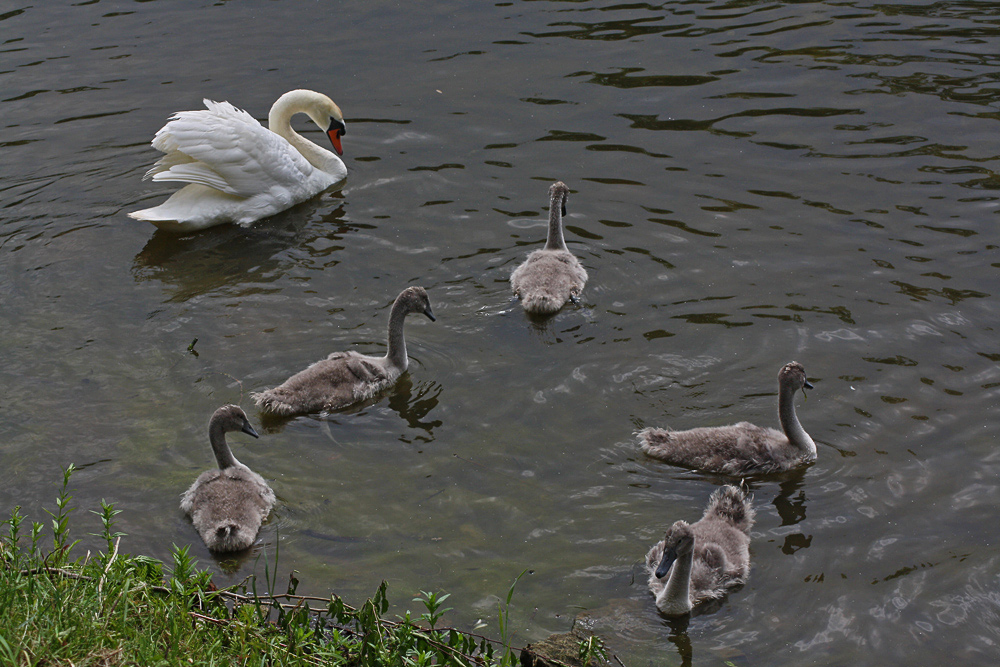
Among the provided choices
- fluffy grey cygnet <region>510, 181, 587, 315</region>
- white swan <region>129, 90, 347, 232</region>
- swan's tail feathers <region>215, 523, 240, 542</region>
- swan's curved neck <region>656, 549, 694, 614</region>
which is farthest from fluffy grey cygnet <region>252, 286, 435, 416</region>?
white swan <region>129, 90, 347, 232</region>

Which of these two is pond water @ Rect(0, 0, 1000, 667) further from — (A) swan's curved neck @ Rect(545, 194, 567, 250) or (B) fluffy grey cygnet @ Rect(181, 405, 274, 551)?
(A) swan's curved neck @ Rect(545, 194, 567, 250)

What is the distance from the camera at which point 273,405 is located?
7.91 metres

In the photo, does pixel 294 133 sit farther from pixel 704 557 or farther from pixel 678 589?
pixel 678 589

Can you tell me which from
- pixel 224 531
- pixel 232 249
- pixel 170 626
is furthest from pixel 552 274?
pixel 170 626

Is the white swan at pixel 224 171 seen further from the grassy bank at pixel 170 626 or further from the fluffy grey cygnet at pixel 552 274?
the grassy bank at pixel 170 626

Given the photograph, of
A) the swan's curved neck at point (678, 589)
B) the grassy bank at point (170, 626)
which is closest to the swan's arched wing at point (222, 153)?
the grassy bank at point (170, 626)

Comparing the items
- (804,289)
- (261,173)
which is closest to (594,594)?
(804,289)

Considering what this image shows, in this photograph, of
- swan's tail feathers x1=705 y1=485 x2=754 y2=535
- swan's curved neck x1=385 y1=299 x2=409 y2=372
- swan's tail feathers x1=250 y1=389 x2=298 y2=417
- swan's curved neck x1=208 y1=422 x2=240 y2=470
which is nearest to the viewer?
swan's tail feathers x1=705 y1=485 x2=754 y2=535

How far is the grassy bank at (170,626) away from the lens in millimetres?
4344

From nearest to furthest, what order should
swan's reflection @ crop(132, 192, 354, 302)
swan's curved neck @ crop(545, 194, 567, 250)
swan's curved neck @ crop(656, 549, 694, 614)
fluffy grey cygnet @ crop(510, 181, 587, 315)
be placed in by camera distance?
swan's curved neck @ crop(656, 549, 694, 614)
fluffy grey cygnet @ crop(510, 181, 587, 315)
swan's curved neck @ crop(545, 194, 567, 250)
swan's reflection @ crop(132, 192, 354, 302)

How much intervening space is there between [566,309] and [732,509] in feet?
10.4

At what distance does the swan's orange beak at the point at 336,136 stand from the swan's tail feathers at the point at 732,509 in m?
7.93

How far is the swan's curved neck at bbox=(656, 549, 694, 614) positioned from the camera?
589 cm

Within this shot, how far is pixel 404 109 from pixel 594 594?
933 centimetres
